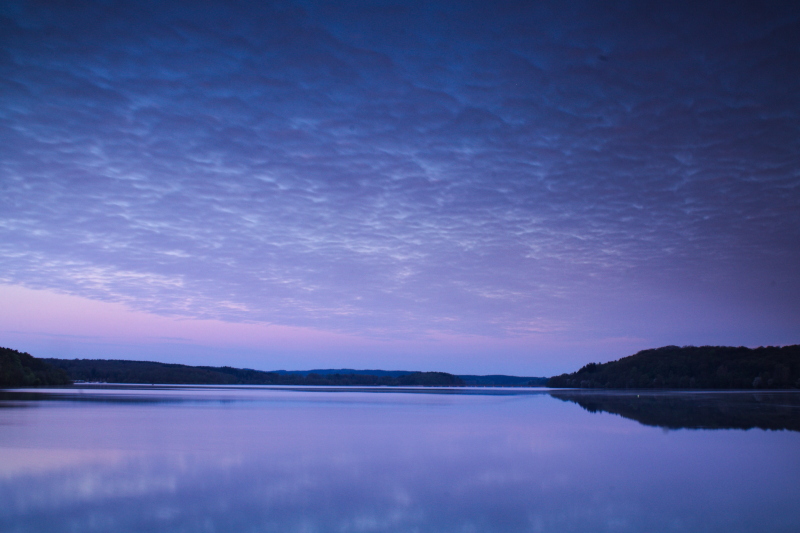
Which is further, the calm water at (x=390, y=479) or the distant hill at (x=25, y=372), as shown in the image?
the distant hill at (x=25, y=372)

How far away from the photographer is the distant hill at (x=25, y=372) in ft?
261

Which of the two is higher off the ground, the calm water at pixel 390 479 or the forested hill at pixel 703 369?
the forested hill at pixel 703 369

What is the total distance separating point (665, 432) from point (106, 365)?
17602cm

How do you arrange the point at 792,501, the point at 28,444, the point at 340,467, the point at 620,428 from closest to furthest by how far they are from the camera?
the point at 792,501 → the point at 340,467 → the point at 28,444 → the point at 620,428

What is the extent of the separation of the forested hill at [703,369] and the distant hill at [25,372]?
337ft

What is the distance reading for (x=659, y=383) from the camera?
117500 mm

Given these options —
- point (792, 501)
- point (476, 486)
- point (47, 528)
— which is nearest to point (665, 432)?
point (792, 501)

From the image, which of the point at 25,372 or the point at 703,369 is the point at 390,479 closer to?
the point at 25,372

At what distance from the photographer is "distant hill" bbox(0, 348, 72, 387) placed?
7969 cm

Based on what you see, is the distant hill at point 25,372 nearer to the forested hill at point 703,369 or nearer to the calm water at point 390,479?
the calm water at point 390,479

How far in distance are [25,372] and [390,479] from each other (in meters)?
89.2

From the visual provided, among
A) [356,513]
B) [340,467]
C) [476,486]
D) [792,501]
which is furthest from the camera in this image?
[340,467]

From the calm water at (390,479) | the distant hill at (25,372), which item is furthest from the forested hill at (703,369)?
the distant hill at (25,372)

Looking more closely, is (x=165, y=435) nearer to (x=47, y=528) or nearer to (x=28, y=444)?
(x=28, y=444)
